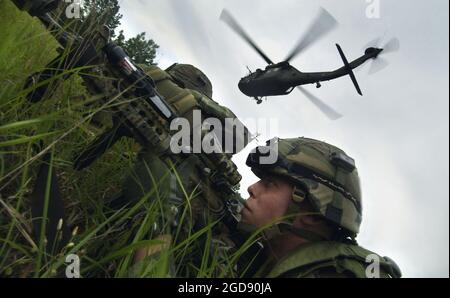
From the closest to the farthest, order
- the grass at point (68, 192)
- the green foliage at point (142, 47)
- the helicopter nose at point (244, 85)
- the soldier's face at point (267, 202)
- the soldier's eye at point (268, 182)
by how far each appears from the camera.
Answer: the grass at point (68, 192) → the soldier's face at point (267, 202) → the soldier's eye at point (268, 182) → the helicopter nose at point (244, 85) → the green foliage at point (142, 47)

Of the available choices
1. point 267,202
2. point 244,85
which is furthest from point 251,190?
point 244,85

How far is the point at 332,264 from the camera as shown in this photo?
2.21 m

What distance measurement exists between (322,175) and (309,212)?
26 cm

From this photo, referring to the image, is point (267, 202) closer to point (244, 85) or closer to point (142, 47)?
point (244, 85)

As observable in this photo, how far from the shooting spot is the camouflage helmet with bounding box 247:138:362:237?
2.50 m

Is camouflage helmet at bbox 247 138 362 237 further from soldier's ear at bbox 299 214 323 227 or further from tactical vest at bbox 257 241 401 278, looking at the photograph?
tactical vest at bbox 257 241 401 278

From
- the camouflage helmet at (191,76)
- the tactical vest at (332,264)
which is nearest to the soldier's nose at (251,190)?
the tactical vest at (332,264)

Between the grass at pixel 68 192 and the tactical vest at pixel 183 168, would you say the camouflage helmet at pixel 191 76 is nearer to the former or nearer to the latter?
the tactical vest at pixel 183 168

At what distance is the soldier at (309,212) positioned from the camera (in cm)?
226

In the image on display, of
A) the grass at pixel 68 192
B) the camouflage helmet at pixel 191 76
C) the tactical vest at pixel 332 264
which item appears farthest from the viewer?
the camouflage helmet at pixel 191 76

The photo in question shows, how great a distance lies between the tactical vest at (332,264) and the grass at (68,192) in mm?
387
